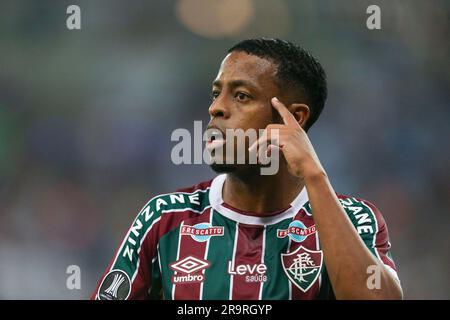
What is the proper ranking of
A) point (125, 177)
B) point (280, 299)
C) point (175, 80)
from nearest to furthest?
point (280, 299), point (125, 177), point (175, 80)

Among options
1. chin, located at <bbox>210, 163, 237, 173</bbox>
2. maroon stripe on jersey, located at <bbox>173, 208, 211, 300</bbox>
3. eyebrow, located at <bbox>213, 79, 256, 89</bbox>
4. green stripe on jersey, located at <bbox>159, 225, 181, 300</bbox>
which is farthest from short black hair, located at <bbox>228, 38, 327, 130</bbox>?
green stripe on jersey, located at <bbox>159, 225, 181, 300</bbox>

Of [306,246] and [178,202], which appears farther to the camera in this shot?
[178,202]

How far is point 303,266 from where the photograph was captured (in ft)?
8.30

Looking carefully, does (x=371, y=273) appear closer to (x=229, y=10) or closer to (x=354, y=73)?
(x=354, y=73)

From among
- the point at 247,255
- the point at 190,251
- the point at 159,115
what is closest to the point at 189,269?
the point at 190,251

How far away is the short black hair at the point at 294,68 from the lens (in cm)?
273

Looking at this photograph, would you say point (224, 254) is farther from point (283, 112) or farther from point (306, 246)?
point (283, 112)

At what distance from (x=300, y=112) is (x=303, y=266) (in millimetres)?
715

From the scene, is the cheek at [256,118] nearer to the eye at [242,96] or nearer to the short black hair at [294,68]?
the eye at [242,96]

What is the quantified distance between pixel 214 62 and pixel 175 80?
17.3 inches

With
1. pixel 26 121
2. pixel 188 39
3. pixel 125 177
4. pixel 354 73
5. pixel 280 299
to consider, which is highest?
pixel 188 39

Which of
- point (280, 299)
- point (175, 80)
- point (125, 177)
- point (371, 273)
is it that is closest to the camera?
point (371, 273)

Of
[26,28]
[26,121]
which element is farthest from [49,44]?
[26,121]

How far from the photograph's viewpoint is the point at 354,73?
623 centimetres
